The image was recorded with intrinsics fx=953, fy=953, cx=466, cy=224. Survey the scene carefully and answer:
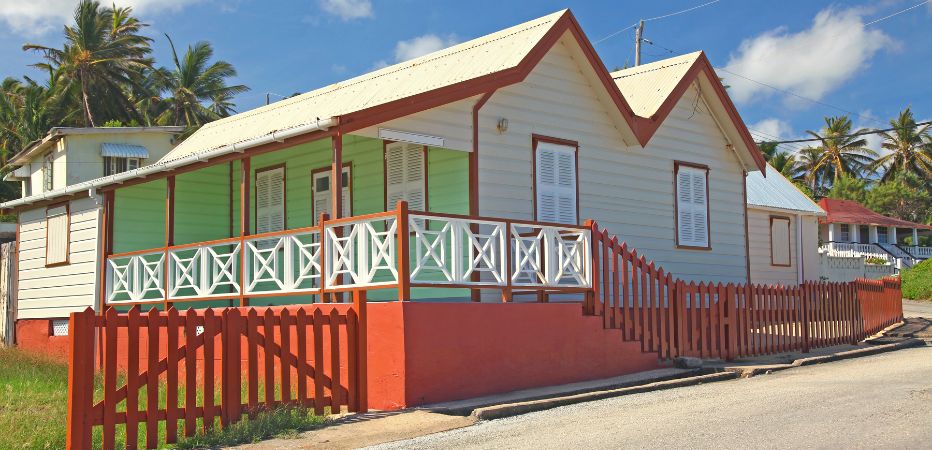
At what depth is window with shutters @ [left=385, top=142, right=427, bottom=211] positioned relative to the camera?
1559 cm

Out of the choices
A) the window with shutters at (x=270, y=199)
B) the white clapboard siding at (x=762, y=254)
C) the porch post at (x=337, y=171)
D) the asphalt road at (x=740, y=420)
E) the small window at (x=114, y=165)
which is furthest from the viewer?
the small window at (x=114, y=165)

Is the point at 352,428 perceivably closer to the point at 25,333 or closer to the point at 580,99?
the point at 580,99

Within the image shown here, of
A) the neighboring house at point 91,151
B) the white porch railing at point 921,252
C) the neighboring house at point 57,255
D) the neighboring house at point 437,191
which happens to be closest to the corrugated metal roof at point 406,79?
the neighboring house at point 437,191

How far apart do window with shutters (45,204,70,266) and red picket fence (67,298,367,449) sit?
29.8 feet

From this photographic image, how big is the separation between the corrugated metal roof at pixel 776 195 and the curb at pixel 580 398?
517 inches

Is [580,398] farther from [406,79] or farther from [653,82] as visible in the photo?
[653,82]

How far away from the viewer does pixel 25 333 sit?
2166cm

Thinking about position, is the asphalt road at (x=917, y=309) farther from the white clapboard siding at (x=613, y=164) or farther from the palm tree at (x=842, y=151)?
the palm tree at (x=842, y=151)

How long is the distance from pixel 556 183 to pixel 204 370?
26.9 ft

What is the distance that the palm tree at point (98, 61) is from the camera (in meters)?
47.1

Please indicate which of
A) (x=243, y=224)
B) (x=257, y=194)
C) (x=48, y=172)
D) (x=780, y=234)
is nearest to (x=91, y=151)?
(x=48, y=172)

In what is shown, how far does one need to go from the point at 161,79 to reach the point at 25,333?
111 ft

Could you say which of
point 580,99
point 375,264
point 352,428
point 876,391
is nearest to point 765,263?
point 580,99

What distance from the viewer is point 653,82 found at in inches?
759
